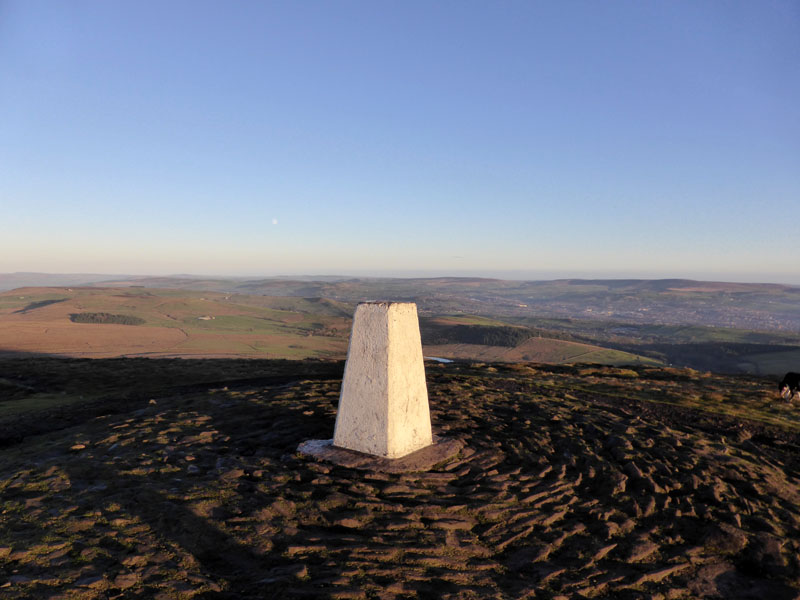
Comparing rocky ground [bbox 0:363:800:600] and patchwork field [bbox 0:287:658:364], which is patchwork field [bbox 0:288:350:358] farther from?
rocky ground [bbox 0:363:800:600]

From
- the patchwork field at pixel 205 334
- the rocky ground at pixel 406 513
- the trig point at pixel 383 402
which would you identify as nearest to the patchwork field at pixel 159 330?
the patchwork field at pixel 205 334

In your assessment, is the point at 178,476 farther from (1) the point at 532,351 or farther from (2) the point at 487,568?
(1) the point at 532,351

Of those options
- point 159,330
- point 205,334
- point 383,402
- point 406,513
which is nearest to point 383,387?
point 383,402

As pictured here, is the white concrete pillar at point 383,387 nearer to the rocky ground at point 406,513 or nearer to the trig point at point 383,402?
the trig point at point 383,402

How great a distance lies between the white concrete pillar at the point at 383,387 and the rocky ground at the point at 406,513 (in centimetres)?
79

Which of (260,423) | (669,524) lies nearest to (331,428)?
(260,423)

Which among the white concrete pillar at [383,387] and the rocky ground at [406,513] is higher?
the white concrete pillar at [383,387]

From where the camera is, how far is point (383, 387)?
8578 millimetres

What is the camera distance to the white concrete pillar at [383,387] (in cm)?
859

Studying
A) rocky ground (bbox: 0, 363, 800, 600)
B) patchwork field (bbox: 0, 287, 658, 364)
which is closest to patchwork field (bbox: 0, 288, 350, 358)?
patchwork field (bbox: 0, 287, 658, 364)

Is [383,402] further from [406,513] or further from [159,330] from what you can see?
[159,330]

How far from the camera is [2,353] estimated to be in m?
56.8

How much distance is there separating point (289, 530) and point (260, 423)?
17.9 feet

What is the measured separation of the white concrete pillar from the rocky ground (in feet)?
2.59
